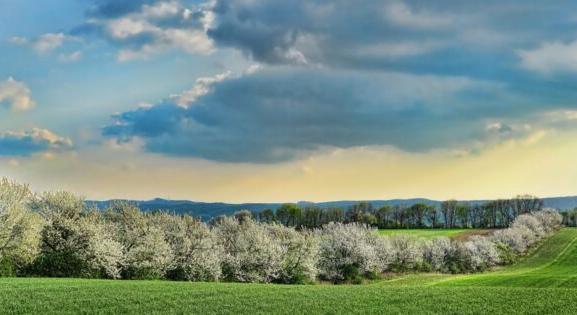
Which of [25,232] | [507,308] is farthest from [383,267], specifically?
[507,308]

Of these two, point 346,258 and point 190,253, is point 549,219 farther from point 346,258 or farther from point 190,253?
point 190,253

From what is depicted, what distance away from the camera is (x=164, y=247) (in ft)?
201

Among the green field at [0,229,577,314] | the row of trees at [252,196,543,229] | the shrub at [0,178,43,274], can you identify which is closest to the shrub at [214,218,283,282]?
the shrub at [0,178,43,274]

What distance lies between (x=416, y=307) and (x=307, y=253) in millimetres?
49467

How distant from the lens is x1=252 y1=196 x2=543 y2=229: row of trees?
7047 inches

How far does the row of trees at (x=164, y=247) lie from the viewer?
5200cm

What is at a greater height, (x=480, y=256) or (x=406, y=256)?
(x=406, y=256)

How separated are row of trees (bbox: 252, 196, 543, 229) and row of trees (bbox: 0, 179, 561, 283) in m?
82.5

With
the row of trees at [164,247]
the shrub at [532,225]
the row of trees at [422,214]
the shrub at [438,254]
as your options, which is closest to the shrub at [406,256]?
the row of trees at [164,247]

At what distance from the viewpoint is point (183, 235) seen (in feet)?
217

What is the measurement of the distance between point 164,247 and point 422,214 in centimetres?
13833

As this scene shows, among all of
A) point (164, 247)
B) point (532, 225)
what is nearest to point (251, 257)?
point (164, 247)

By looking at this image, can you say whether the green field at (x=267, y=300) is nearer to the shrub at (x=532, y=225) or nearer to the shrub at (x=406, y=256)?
the shrub at (x=406, y=256)

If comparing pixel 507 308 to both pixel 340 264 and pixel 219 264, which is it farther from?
pixel 340 264
